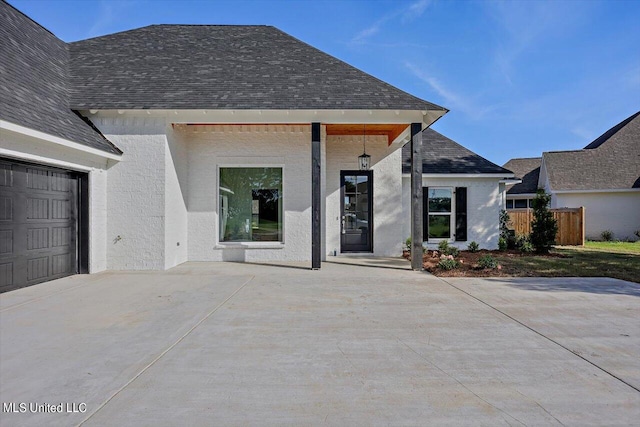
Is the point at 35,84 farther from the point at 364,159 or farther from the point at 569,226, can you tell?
the point at 569,226

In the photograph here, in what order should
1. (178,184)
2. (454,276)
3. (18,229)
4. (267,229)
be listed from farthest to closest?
(267,229) → (178,184) → (454,276) → (18,229)

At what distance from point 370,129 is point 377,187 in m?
1.81

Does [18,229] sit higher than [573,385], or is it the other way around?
[18,229]

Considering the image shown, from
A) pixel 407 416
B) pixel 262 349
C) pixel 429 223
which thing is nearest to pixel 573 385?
pixel 407 416

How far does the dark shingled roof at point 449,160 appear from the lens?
509 inches

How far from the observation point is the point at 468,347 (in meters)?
3.93

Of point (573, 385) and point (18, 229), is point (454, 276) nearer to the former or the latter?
point (573, 385)

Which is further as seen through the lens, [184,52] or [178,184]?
[184,52]

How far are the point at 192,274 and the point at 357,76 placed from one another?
665 cm

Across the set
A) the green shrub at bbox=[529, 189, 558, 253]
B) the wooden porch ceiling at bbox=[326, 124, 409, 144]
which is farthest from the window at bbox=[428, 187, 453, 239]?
the wooden porch ceiling at bbox=[326, 124, 409, 144]

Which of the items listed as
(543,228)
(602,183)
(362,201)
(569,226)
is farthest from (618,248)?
(362,201)

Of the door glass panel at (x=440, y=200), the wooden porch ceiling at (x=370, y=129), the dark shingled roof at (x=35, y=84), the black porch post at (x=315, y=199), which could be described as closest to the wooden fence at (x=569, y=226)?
the door glass panel at (x=440, y=200)

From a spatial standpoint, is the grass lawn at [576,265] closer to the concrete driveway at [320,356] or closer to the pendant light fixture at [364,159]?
the concrete driveway at [320,356]

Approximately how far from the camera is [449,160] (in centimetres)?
1350
